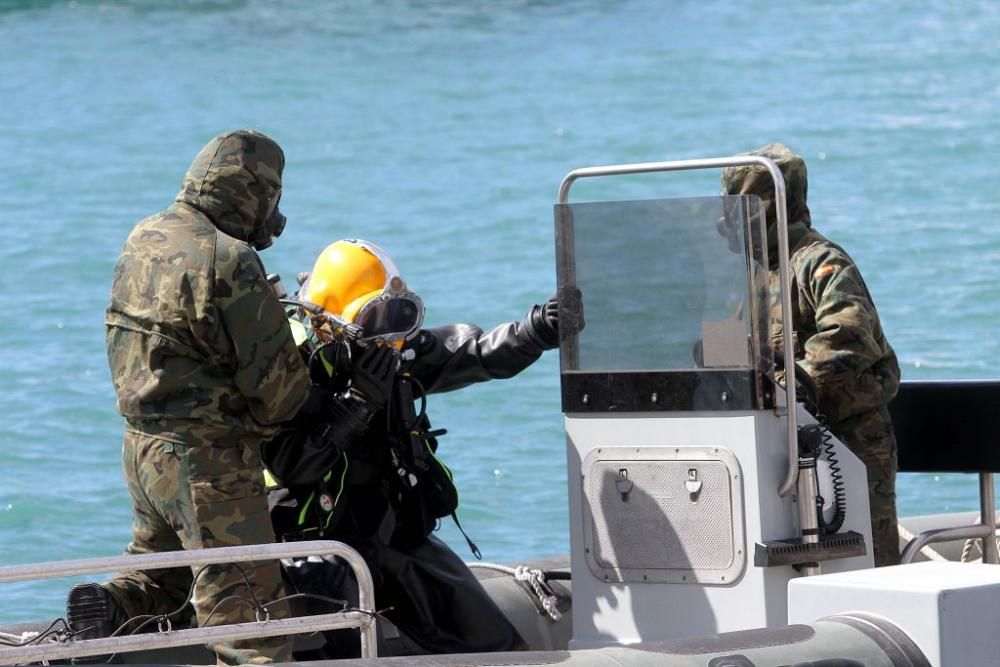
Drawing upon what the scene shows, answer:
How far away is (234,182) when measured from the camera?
383cm

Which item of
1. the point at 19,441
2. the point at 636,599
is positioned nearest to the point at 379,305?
the point at 636,599

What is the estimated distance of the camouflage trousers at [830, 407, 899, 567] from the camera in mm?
4660

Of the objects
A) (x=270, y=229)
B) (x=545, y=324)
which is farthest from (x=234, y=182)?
(x=545, y=324)

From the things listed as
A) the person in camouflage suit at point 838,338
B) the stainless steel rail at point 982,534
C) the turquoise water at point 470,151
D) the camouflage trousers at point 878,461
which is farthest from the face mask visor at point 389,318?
the turquoise water at point 470,151

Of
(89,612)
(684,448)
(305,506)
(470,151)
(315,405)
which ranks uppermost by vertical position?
(470,151)

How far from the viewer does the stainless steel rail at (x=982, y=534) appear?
446cm

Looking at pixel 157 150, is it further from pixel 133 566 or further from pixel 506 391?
pixel 133 566

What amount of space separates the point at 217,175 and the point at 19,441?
9732 mm

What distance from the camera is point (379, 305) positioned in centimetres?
414

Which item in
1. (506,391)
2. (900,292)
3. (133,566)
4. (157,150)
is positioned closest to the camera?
(133,566)

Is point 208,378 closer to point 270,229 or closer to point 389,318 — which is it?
point 270,229

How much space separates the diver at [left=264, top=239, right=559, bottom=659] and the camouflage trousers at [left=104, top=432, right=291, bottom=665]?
198mm

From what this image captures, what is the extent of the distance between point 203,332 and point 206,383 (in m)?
0.12

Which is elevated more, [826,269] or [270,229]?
[270,229]
